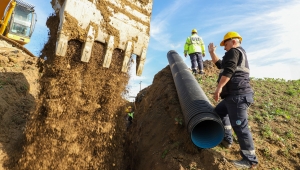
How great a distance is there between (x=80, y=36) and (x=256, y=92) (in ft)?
19.3

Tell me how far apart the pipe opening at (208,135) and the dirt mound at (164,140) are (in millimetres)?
134

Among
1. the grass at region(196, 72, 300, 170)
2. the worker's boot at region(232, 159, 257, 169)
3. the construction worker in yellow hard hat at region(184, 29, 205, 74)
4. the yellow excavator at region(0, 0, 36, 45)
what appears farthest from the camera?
the yellow excavator at region(0, 0, 36, 45)

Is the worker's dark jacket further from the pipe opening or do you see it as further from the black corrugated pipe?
the pipe opening

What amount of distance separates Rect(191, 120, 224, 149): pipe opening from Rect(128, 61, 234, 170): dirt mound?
0.13 metres

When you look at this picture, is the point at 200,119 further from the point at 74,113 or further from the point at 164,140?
the point at 74,113

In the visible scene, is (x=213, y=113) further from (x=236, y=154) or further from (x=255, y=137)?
(x=255, y=137)

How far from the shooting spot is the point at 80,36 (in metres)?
3.95

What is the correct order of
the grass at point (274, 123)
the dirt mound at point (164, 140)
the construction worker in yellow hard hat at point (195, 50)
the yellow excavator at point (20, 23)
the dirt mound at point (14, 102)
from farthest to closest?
the yellow excavator at point (20, 23)
the construction worker in yellow hard hat at point (195, 50)
the dirt mound at point (14, 102)
the grass at point (274, 123)
the dirt mound at point (164, 140)

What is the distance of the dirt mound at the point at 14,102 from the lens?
14.2ft

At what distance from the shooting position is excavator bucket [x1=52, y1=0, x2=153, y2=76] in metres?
3.82

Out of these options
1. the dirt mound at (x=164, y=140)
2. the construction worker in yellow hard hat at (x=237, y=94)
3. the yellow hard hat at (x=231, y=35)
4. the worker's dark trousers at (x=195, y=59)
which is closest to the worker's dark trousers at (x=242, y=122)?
the construction worker in yellow hard hat at (x=237, y=94)

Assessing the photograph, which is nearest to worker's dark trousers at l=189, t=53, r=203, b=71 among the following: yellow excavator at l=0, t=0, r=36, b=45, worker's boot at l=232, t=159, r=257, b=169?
worker's boot at l=232, t=159, r=257, b=169

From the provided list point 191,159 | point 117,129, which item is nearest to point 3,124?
point 117,129

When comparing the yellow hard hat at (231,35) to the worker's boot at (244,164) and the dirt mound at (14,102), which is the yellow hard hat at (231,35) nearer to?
the worker's boot at (244,164)
